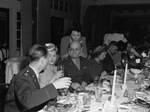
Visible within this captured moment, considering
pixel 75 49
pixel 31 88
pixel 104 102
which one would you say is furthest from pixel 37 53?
pixel 75 49

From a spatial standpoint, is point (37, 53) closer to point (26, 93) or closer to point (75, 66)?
point (26, 93)

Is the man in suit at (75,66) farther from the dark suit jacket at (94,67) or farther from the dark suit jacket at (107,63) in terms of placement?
the dark suit jacket at (107,63)

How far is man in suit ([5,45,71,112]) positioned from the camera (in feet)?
4.45

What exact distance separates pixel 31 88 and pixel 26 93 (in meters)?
0.08

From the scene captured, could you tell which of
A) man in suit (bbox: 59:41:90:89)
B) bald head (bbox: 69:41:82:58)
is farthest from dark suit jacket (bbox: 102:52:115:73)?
bald head (bbox: 69:41:82:58)

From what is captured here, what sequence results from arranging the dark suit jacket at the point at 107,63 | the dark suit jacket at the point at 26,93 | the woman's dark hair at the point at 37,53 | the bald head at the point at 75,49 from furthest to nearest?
1. the dark suit jacket at the point at 107,63
2. the bald head at the point at 75,49
3. the woman's dark hair at the point at 37,53
4. the dark suit jacket at the point at 26,93

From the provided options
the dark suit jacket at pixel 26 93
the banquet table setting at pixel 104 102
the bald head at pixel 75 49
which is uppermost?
the bald head at pixel 75 49

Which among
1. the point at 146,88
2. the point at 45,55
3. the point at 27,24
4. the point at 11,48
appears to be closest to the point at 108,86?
the point at 146,88

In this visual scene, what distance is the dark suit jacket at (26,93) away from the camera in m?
1.35

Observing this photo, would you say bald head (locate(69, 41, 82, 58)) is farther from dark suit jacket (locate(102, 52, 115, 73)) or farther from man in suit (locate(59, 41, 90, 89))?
dark suit jacket (locate(102, 52, 115, 73))

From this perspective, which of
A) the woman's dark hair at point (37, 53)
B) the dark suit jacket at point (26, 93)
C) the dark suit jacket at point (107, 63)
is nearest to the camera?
the dark suit jacket at point (26, 93)

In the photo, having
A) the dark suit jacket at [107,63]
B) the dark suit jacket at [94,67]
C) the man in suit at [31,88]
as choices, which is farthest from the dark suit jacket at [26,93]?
the dark suit jacket at [107,63]

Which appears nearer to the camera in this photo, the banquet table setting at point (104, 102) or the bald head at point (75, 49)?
the banquet table setting at point (104, 102)

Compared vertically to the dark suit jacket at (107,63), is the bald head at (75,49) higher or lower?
higher
